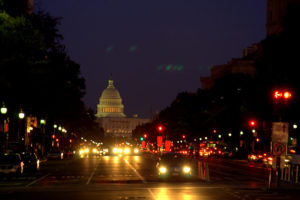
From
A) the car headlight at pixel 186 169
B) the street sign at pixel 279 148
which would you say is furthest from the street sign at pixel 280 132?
the car headlight at pixel 186 169

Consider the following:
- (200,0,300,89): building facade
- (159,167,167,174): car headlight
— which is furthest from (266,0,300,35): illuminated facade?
(159,167,167,174): car headlight

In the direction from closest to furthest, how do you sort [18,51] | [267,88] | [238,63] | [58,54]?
1. [18,51]
2. [58,54]
3. [267,88]
4. [238,63]

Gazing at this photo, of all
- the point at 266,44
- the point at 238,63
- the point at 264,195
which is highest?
the point at 238,63

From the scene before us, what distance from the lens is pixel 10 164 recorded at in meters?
42.0

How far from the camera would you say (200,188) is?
98.9 ft

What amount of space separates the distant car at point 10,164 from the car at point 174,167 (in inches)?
377

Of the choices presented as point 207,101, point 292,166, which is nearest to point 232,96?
point 207,101

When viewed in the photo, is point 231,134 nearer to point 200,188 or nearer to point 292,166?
point 292,166

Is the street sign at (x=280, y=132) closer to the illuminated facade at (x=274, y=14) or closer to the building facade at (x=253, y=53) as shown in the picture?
the building facade at (x=253, y=53)

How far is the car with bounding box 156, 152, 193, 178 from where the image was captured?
3747 cm

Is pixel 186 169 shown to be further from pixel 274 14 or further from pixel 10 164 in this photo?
pixel 274 14

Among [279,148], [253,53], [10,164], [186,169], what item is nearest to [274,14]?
[253,53]

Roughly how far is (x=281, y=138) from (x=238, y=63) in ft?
381

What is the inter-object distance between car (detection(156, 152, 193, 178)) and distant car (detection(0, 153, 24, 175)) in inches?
377
